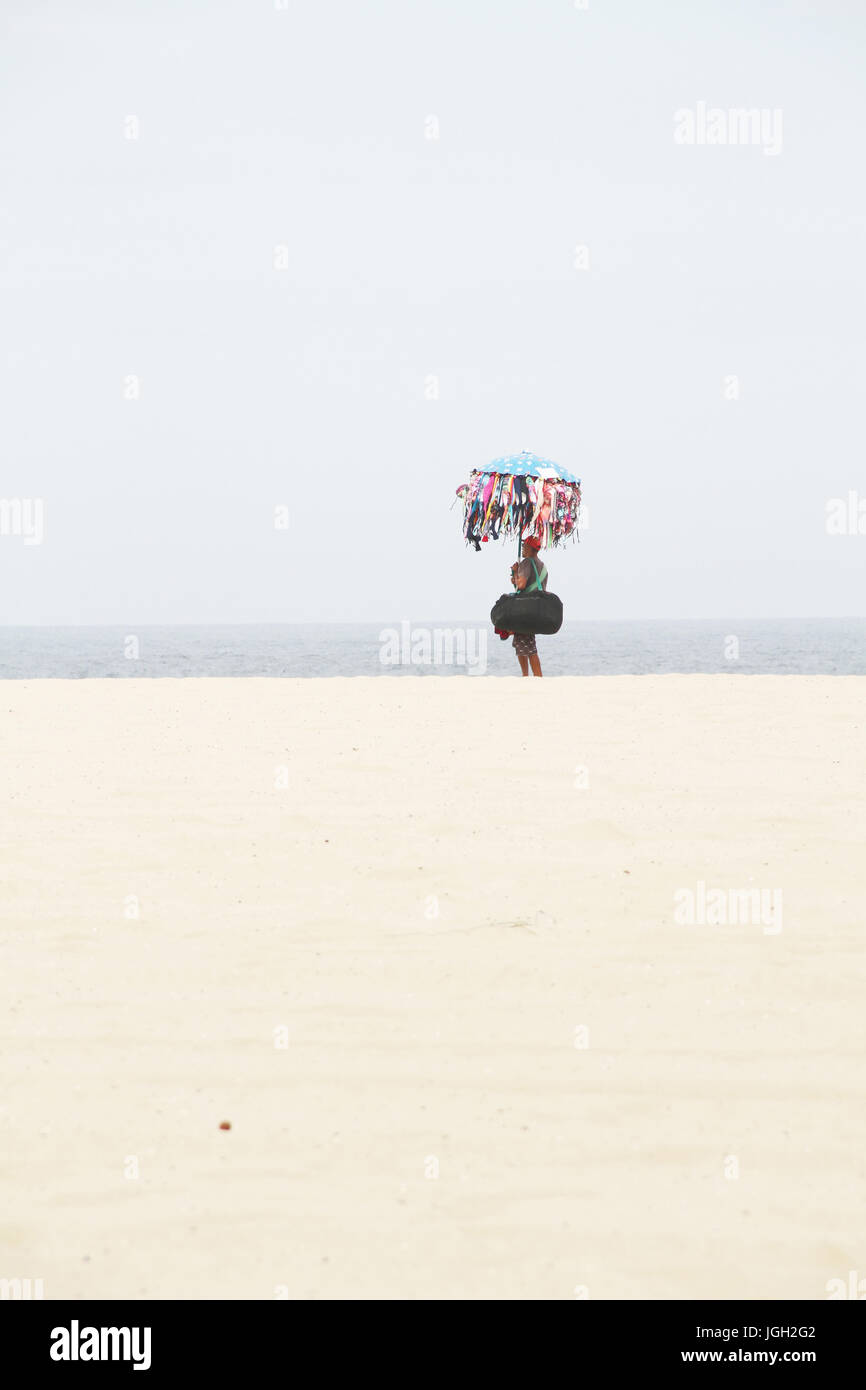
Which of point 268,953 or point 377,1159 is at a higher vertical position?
point 268,953

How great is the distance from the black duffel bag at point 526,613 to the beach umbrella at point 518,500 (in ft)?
9.15

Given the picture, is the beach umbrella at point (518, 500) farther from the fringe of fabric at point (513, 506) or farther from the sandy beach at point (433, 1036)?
the sandy beach at point (433, 1036)

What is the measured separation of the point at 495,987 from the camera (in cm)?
412

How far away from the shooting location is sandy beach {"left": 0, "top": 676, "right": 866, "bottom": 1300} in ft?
8.63

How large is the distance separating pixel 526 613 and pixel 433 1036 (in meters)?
10.6

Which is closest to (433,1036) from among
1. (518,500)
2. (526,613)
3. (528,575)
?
(526,613)

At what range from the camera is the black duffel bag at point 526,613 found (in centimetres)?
1405

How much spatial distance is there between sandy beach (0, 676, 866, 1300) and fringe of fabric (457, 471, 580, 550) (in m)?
9.62

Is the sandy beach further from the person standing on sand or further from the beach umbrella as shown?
the beach umbrella

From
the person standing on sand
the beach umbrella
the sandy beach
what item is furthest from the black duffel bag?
the sandy beach

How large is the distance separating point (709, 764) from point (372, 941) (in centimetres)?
435
